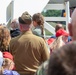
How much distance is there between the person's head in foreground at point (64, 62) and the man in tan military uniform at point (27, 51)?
2991mm

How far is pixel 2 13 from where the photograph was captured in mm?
8539

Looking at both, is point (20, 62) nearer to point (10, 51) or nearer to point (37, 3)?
point (10, 51)

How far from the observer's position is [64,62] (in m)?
1.17

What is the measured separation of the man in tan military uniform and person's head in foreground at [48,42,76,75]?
2.99m

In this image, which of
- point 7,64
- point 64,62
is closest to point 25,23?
point 7,64

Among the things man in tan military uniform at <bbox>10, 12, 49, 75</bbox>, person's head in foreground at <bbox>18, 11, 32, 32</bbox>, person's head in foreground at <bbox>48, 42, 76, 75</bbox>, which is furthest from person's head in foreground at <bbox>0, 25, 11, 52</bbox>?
person's head in foreground at <bbox>48, 42, 76, 75</bbox>

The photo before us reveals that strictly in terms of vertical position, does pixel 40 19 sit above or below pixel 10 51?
above

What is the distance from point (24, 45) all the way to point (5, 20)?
14.7 feet

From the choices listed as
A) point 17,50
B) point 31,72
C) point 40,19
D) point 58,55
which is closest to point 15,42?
point 17,50

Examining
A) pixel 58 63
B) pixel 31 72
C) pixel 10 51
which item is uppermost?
pixel 58 63

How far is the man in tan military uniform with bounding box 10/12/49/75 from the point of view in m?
4.20

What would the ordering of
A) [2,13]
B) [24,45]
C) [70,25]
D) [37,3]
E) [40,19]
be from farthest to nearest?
[37,3] < [2,13] < [40,19] < [24,45] < [70,25]

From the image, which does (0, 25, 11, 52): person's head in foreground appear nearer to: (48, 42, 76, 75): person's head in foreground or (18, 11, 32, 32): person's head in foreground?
(18, 11, 32, 32): person's head in foreground

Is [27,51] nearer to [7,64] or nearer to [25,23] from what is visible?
[25,23]
